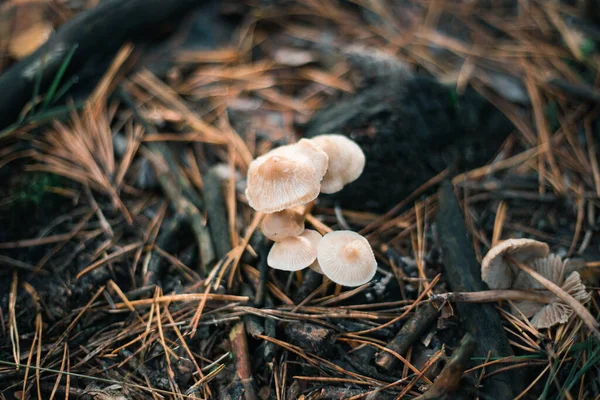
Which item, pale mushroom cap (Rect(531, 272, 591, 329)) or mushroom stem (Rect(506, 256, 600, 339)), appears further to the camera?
pale mushroom cap (Rect(531, 272, 591, 329))

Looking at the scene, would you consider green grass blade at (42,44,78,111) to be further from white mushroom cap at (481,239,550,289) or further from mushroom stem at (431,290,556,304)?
white mushroom cap at (481,239,550,289)

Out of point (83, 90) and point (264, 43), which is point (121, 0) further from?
point (264, 43)

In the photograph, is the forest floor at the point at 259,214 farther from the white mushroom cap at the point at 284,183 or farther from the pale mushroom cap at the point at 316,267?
the white mushroom cap at the point at 284,183

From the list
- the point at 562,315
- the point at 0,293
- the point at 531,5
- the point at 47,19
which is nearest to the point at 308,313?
the point at 562,315

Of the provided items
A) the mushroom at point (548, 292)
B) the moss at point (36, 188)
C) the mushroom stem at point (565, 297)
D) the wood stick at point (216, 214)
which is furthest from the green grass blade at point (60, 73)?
the mushroom at point (548, 292)

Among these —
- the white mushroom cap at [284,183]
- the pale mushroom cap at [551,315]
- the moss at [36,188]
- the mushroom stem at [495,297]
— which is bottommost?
the pale mushroom cap at [551,315]

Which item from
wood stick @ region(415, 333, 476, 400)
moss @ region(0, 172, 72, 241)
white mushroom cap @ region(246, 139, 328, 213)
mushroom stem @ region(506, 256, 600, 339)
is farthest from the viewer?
moss @ region(0, 172, 72, 241)

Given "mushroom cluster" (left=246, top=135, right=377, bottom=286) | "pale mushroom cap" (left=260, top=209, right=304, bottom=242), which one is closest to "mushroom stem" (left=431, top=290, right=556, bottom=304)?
"mushroom cluster" (left=246, top=135, right=377, bottom=286)

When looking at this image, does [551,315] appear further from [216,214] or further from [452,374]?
[216,214]
